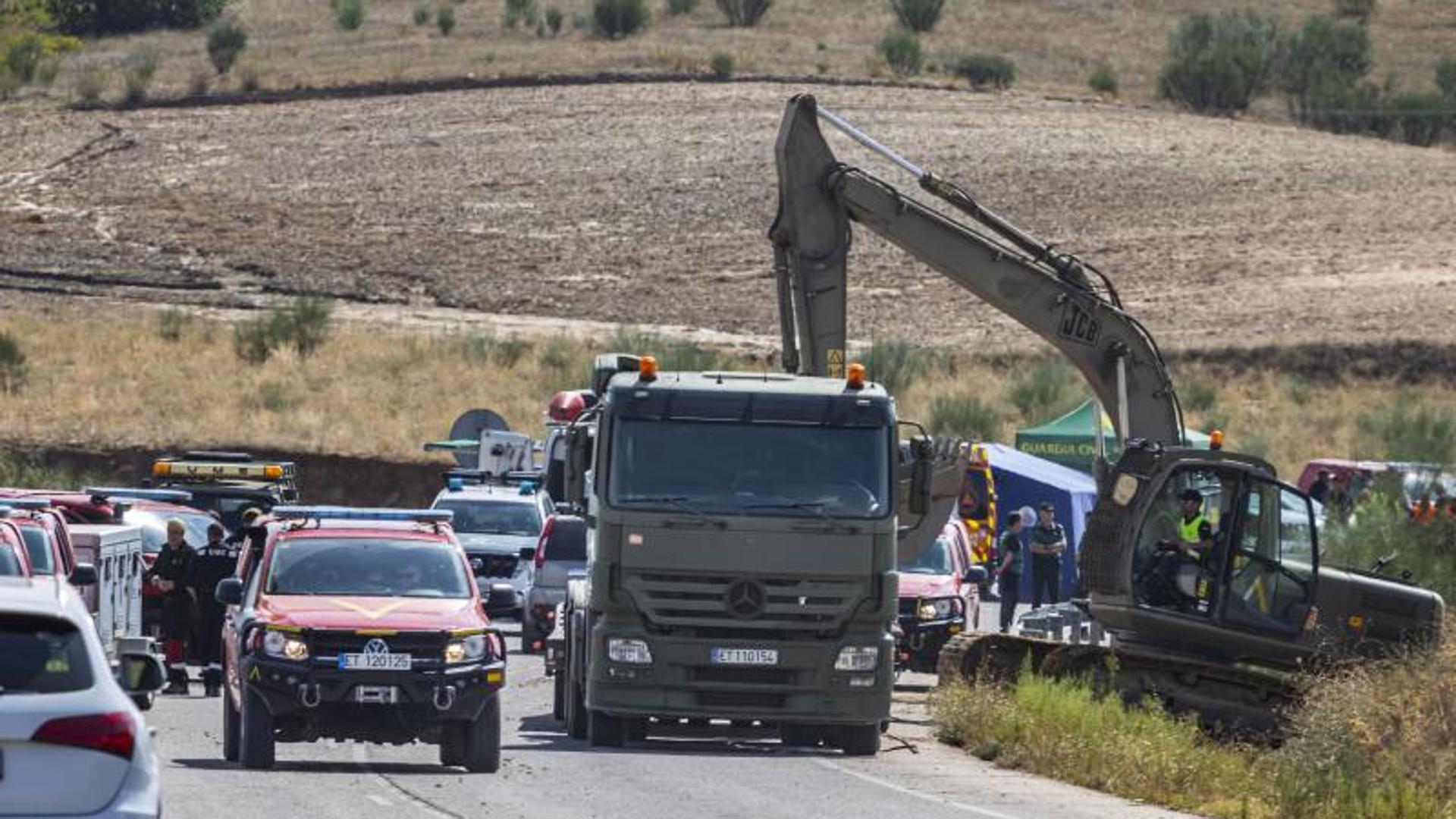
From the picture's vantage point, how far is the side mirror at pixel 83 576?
21.7 meters

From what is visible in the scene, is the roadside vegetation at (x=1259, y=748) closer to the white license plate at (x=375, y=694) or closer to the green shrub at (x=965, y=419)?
the white license plate at (x=375, y=694)

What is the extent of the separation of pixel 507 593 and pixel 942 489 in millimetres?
5508

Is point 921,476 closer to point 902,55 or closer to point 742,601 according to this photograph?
point 742,601

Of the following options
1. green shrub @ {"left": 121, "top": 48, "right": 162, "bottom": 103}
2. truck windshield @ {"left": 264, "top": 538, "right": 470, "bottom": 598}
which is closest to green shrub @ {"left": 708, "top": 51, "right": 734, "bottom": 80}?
green shrub @ {"left": 121, "top": 48, "right": 162, "bottom": 103}

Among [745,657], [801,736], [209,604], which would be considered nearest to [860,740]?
[801,736]

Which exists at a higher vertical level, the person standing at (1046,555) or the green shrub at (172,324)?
the person standing at (1046,555)

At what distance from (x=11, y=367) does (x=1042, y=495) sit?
26653mm

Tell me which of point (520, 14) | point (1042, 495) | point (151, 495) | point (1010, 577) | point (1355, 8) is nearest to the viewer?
point (151, 495)

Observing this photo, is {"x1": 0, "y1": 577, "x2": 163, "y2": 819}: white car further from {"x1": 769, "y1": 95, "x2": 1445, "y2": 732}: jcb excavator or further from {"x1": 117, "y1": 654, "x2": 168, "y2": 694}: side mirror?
{"x1": 769, "y1": 95, "x2": 1445, "y2": 732}: jcb excavator

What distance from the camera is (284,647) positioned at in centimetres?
1914

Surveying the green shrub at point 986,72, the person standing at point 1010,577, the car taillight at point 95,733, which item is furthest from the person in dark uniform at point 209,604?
the green shrub at point 986,72

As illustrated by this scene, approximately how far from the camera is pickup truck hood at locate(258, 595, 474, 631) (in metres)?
19.3

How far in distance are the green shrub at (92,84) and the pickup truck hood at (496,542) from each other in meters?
56.4

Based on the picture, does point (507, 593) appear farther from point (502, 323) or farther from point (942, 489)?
point (502, 323)
